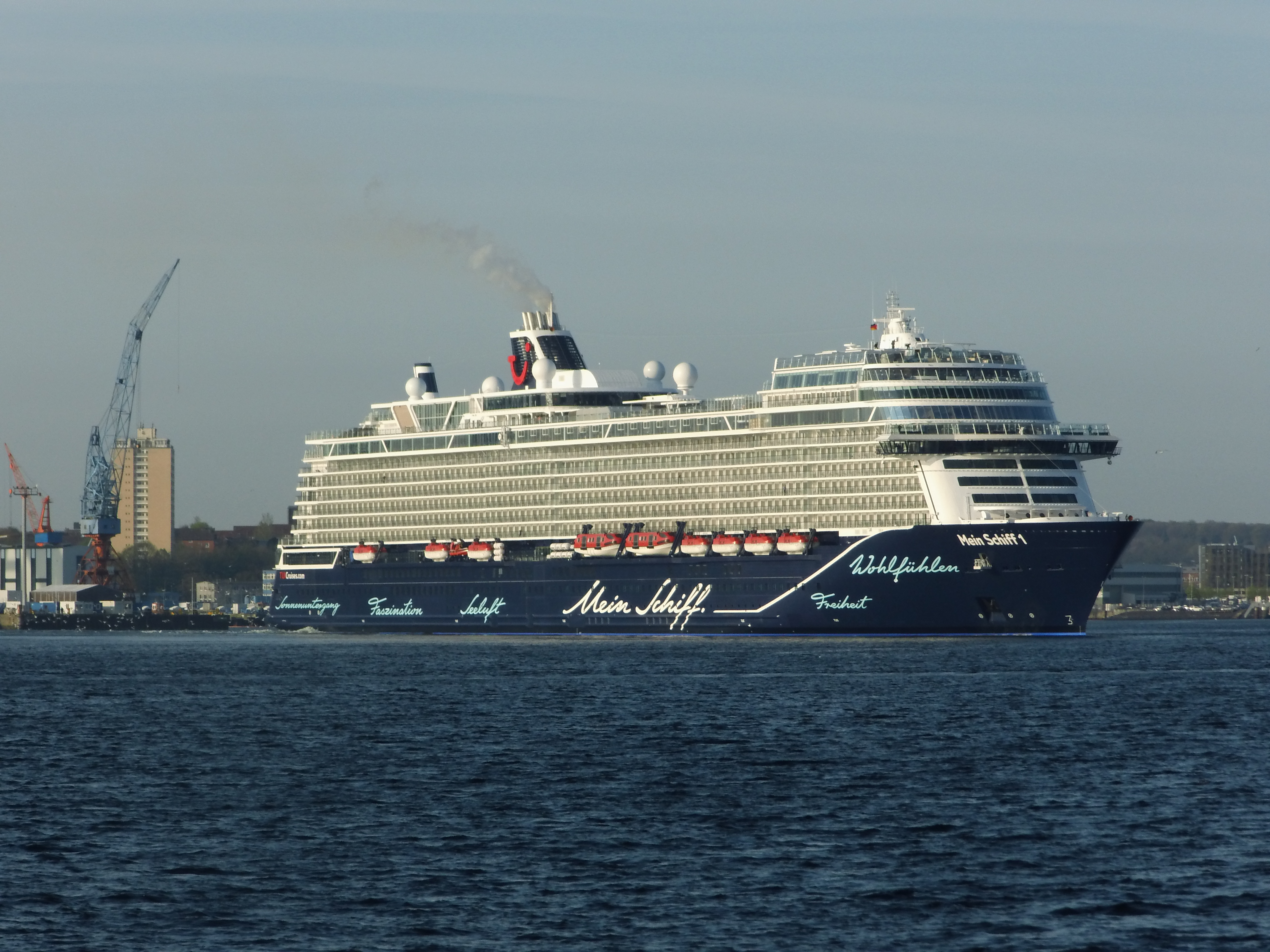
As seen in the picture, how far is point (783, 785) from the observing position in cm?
4800

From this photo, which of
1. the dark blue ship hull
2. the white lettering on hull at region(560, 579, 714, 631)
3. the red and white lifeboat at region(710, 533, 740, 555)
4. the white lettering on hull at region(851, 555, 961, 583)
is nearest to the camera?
the dark blue ship hull

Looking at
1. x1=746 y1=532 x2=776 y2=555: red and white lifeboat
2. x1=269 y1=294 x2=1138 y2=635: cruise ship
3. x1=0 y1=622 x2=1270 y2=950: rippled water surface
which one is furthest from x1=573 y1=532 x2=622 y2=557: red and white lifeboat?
x1=0 y1=622 x2=1270 y2=950: rippled water surface

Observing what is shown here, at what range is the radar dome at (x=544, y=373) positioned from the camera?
136625 mm

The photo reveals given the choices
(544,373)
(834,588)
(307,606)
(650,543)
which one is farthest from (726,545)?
(307,606)

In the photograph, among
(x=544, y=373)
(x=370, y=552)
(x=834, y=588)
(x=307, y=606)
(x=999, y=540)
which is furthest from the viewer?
(x=307, y=606)

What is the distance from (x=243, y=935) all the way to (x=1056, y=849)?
54.0 feet

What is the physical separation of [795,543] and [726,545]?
19.2ft

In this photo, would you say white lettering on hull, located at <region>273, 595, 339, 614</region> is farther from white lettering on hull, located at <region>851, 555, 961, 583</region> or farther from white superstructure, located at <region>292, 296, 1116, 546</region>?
white lettering on hull, located at <region>851, 555, 961, 583</region>

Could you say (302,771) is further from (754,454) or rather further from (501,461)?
(501,461)

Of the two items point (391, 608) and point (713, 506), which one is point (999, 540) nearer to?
point (713, 506)

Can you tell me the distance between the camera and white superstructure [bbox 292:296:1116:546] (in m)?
106

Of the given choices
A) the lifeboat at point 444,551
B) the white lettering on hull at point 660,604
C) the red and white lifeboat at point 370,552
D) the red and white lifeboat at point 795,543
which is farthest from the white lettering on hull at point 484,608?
the red and white lifeboat at point 795,543

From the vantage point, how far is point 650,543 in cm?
12044

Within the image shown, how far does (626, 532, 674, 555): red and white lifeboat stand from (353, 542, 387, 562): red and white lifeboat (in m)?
27.2
